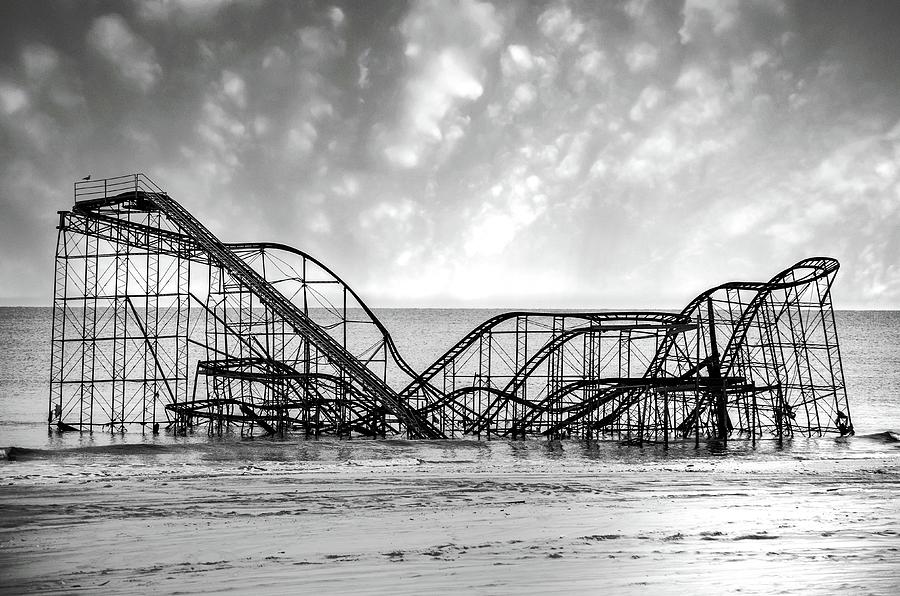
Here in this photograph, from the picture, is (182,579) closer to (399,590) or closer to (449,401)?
(399,590)

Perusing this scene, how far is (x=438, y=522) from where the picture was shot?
42.0 ft

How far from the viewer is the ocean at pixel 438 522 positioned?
31.6 ft

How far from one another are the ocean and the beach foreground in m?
0.05

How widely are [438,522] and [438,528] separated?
18.5 inches

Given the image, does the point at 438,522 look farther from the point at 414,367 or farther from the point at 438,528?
the point at 414,367

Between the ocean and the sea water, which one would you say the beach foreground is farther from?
the sea water

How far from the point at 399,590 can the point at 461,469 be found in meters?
11.5

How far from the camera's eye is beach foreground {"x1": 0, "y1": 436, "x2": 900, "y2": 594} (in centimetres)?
959

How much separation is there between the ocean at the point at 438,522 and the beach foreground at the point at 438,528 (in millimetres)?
45

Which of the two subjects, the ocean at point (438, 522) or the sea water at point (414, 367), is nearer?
the ocean at point (438, 522)

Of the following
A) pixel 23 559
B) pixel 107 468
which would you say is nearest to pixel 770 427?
pixel 107 468

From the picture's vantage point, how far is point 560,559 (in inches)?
416

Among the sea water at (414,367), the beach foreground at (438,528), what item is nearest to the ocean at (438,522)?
the beach foreground at (438,528)

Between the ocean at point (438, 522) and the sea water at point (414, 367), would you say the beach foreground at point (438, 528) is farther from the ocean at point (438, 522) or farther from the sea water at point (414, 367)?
the sea water at point (414, 367)
